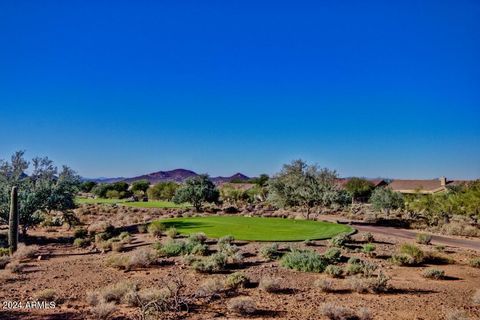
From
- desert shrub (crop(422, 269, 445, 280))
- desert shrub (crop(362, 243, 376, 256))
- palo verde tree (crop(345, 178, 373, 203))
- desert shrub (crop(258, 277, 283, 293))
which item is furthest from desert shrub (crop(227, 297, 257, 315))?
palo verde tree (crop(345, 178, 373, 203))

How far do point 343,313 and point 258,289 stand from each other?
361 centimetres

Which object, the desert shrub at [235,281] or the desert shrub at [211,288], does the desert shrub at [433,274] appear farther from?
the desert shrub at [211,288]

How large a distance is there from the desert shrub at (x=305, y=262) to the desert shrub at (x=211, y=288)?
4.21 m

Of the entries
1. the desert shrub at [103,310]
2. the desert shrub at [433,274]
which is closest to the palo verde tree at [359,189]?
the desert shrub at [433,274]

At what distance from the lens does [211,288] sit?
12.6 m

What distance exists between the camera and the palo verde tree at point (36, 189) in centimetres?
2452

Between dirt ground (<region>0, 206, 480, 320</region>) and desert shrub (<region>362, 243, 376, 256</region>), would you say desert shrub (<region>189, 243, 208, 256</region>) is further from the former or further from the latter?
desert shrub (<region>362, 243, 376, 256</region>)

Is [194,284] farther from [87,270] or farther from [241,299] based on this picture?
[87,270]

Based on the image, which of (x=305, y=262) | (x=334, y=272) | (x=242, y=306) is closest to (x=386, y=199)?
(x=305, y=262)

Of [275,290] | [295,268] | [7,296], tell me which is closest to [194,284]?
[275,290]

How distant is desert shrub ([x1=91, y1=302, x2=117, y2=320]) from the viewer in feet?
34.0

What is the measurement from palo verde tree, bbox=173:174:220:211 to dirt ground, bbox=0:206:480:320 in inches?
895

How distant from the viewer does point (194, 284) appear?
13.9 m

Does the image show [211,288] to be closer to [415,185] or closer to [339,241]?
[339,241]
